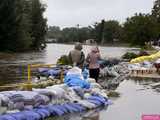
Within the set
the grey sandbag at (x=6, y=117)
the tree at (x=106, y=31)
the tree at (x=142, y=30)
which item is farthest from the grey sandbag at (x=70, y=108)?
the tree at (x=106, y=31)

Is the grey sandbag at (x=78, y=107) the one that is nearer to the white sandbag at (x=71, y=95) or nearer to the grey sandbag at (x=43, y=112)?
the white sandbag at (x=71, y=95)

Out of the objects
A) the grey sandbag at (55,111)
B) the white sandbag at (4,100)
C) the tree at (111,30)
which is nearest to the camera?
the white sandbag at (4,100)

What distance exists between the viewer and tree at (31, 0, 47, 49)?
105125 mm

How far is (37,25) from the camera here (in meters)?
106

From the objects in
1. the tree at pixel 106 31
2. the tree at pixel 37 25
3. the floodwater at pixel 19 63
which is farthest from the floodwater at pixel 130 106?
the tree at pixel 106 31

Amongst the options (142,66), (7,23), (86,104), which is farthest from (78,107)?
(7,23)

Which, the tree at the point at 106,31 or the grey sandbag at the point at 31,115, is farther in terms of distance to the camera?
the tree at the point at 106,31

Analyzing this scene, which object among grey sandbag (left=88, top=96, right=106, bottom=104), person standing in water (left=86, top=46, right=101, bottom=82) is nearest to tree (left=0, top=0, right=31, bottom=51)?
person standing in water (left=86, top=46, right=101, bottom=82)

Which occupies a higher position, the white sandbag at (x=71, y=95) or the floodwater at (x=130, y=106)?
the white sandbag at (x=71, y=95)

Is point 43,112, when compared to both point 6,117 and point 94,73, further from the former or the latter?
point 94,73

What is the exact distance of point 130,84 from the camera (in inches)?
846

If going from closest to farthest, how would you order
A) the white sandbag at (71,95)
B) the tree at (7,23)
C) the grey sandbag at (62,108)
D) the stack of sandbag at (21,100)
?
1. the stack of sandbag at (21,100)
2. the grey sandbag at (62,108)
3. the white sandbag at (71,95)
4. the tree at (7,23)

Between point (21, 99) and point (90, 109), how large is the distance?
2.38 metres

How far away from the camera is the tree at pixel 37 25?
105m
